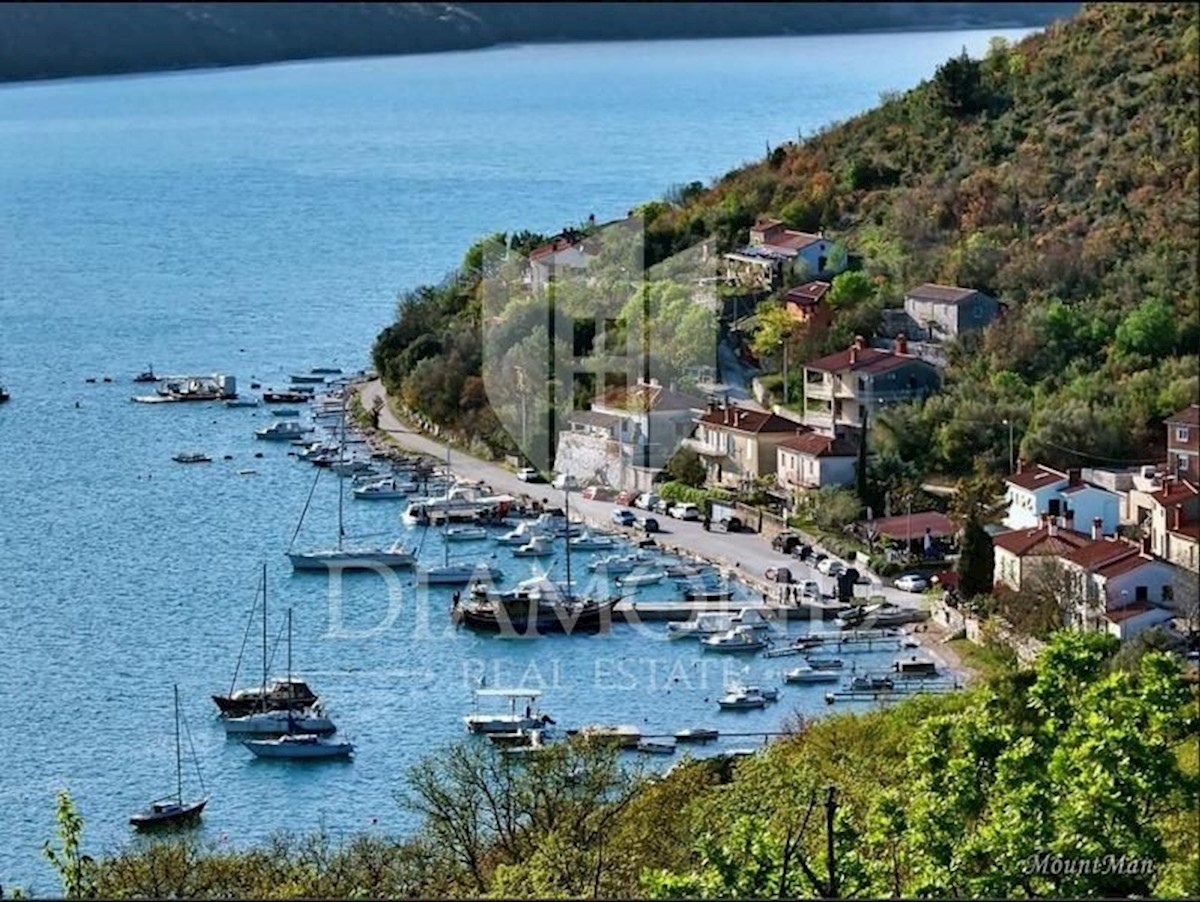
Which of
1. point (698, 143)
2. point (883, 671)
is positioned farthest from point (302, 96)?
point (883, 671)

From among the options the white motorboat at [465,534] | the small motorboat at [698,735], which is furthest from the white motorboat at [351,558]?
the small motorboat at [698,735]

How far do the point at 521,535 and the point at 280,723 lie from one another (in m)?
3.89

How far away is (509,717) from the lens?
38.2 ft

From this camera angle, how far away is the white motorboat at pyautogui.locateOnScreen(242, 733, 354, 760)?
1130cm

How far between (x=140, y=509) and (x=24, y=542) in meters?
1.04

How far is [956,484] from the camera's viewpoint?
15398 mm

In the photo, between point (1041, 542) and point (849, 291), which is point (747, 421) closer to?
point (849, 291)

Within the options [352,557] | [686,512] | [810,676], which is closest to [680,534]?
[686,512]

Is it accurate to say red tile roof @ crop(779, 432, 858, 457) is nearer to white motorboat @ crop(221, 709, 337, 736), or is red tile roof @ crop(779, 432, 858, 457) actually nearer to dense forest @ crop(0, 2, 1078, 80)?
white motorboat @ crop(221, 709, 337, 736)

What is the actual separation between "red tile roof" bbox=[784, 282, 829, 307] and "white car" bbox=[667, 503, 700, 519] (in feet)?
8.97

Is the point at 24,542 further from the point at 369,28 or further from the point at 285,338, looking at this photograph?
the point at 369,28

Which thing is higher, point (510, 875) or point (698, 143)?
point (698, 143)

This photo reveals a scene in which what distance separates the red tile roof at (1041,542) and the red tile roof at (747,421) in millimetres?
2776

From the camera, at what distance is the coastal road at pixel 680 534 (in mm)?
14125
